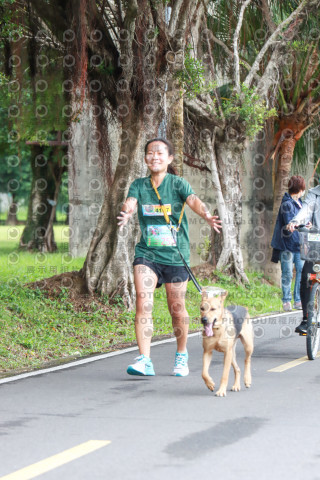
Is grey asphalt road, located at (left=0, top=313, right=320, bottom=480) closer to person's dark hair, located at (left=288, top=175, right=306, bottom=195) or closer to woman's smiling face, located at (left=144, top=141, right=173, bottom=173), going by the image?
woman's smiling face, located at (left=144, top=141, right=173, bottom=173)

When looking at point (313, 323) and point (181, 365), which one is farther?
point (313, 323)

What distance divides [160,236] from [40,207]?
836 inches

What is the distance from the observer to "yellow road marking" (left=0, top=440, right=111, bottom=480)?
16.0 ft

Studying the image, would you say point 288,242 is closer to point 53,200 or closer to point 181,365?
point 181,365

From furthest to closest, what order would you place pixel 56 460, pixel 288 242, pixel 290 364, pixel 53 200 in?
pixel 53 200, pixel 288 242, pixel 290 364, pixel 56 460

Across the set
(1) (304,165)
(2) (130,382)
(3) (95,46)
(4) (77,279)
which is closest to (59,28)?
(3) (95,46)

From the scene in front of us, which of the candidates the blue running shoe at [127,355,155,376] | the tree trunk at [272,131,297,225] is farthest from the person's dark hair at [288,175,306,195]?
the tree trunk at [272,131,297,225]

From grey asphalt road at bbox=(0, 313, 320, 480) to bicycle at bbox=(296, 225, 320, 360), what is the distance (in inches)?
10.4

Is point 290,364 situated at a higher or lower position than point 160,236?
lower

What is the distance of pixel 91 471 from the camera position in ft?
16.3

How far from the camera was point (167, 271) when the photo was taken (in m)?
7.92

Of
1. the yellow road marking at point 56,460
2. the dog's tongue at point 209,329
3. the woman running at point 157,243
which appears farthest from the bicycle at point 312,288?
the yellow road marking at point 56,460

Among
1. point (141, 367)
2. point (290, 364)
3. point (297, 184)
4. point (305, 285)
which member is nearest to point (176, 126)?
point (297, 184)

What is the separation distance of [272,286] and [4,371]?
11.9 meters
